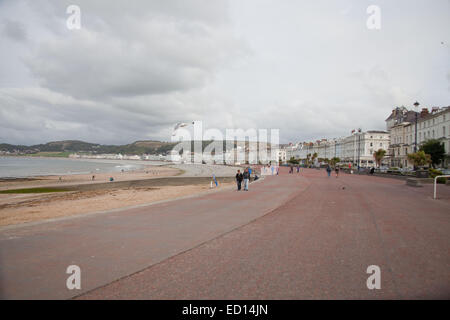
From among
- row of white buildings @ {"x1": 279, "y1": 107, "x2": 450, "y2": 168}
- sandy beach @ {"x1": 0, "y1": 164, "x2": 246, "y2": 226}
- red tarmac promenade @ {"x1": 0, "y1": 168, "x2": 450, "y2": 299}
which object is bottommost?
sandy beach @ {"x1": 0, "y1": 164, "x2": 246, "y2": 226}

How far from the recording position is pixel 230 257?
4770mm

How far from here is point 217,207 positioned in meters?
10.7

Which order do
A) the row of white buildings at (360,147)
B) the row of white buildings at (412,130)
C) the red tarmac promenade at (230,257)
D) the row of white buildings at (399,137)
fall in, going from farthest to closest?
the row of white buildings at (360,147) → the row of white buildings at (399,137) → the row of white buildings at (412,130) → the red tarmac promenade at (230,257)

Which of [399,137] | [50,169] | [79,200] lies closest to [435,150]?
[399,137]

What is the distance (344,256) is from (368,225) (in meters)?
2.95

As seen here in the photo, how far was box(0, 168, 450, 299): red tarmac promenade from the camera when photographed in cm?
353

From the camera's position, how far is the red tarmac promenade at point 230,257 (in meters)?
3.53

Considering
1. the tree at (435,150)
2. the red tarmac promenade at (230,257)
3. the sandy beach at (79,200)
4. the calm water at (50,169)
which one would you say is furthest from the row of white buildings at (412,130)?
the calm water at (50,169)

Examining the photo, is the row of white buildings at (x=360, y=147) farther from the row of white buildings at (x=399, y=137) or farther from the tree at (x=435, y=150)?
the tree at (x=435, y=150)

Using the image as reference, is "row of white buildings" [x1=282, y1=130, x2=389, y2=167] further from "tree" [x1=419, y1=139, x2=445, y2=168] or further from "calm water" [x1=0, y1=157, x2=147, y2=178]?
"calm water" [x1=0, y1=157, x2=147, y2=178]

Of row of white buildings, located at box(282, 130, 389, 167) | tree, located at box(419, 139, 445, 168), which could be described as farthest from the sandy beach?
row of white buildings, located at box(282, 130, 389, 167)

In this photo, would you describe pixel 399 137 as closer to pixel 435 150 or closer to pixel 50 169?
pixel 435 150

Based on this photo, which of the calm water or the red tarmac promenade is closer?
the red tarmac promenade
